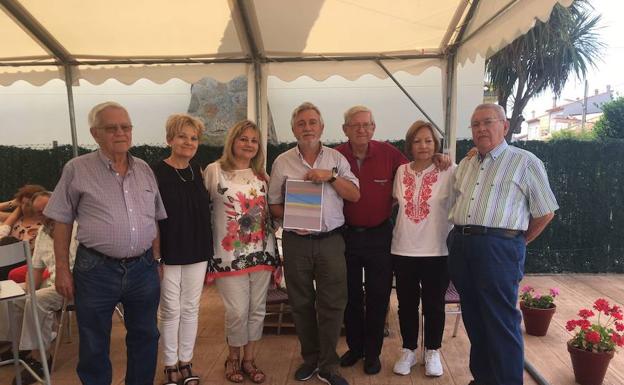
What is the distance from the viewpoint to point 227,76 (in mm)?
4395

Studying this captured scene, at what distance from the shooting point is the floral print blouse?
2.57m

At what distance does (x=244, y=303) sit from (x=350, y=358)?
908mm

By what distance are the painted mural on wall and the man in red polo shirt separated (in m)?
5.08

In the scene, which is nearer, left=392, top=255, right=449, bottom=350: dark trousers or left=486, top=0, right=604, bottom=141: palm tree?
left=392, top=255, right=449, bottom=350: dark trousers

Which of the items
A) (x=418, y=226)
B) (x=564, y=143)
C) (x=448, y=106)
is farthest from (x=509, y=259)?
(x=564, y=143)

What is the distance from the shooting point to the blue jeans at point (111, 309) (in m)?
2.10

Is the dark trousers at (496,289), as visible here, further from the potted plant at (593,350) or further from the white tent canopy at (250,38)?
the white tent canopy at (250,38)

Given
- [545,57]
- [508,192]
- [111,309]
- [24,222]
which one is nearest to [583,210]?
[545,57]

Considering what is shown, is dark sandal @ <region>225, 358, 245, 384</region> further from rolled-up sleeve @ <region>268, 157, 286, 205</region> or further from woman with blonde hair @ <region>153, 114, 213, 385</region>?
rolled-up sleeve @ <region>268, 157, 286, 205</region>

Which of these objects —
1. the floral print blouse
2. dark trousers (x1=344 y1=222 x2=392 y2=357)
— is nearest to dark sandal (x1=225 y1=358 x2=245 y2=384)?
the floral print blouse

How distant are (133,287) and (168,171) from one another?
A: 68cm

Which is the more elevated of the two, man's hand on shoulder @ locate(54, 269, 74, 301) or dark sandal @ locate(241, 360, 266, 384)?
man's hand on shoulder @ locate(54, 269, 74, 301)

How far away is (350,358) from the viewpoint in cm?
299

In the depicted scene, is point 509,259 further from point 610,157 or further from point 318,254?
point 610,157
